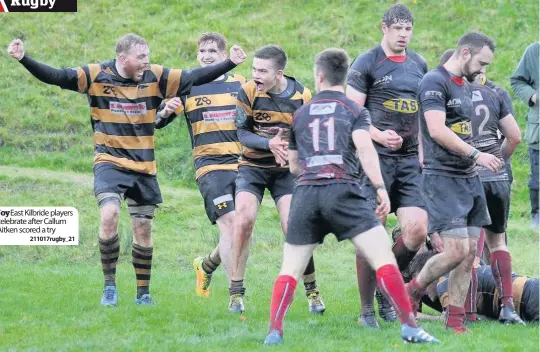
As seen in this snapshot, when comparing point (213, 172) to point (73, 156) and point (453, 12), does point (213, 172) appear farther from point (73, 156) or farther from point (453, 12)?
point (453, 12)

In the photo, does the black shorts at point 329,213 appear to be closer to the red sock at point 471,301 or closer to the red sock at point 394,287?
the red sock at point 394,287

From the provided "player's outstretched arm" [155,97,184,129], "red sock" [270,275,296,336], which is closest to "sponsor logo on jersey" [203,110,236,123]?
"player's outstretched arm" [155,97,184,129]

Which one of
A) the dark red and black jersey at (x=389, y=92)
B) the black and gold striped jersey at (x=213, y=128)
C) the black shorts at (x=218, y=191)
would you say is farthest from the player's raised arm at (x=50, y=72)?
the dark red and black jersey at (x=389, y=92)

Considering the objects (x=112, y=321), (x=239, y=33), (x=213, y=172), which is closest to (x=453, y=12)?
(x=239, y=33)

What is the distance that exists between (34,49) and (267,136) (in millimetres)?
14576

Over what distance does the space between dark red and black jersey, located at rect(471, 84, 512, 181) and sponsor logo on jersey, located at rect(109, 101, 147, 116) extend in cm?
304

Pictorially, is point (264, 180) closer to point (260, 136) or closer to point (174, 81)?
point (260, 136)

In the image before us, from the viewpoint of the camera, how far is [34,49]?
23312mm

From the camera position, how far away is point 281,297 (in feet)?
26.1

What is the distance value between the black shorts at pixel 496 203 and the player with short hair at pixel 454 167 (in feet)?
2.32

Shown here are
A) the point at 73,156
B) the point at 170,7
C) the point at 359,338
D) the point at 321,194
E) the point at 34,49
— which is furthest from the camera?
the point at 170,7

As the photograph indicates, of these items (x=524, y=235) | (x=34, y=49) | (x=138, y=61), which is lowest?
(x=524, y=235)

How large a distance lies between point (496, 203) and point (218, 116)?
2.91m

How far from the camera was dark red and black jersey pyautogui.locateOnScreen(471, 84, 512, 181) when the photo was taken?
32.0ft
